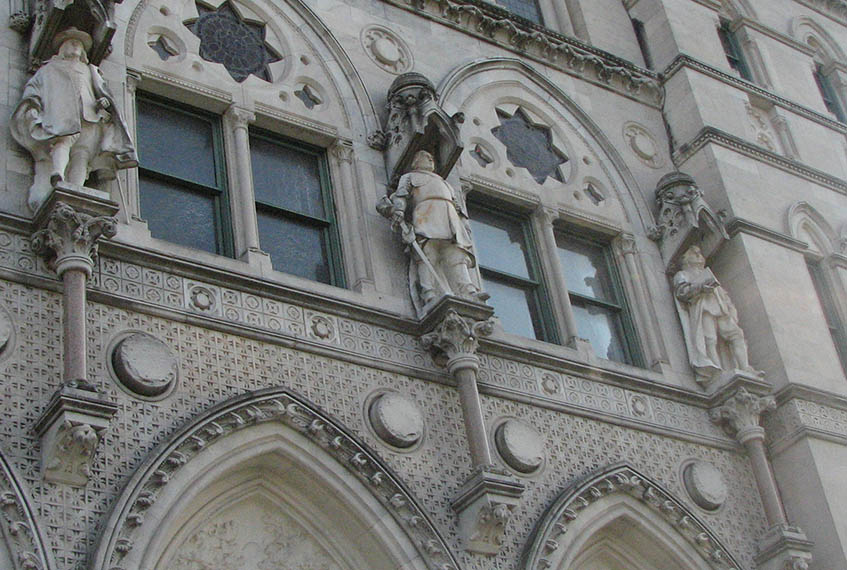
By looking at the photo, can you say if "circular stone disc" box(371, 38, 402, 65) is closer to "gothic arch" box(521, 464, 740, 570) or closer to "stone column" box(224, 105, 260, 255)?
"stone column" box(224, 105, 260, 255)

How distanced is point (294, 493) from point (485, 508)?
1.61m

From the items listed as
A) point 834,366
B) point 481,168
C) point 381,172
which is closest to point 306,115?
point 381,172

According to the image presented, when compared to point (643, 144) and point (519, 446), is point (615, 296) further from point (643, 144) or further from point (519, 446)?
point (519, 446)

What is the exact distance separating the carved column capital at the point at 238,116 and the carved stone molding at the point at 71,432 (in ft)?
13.3

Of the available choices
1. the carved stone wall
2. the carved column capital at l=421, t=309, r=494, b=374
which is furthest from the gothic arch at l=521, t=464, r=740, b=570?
the carved column capital at l=421, t=309, r=494, b=374

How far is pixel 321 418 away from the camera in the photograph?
37.2 ft

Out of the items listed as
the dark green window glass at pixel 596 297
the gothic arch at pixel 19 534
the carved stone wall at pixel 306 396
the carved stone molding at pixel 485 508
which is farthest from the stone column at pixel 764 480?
the gothic arch at pixel 19 534

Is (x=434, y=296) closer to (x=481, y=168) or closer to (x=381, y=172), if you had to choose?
(x=381, y=172)

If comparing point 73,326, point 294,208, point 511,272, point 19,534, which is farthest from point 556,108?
point 19,534

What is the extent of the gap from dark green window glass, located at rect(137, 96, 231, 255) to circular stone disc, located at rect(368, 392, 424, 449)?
6.39ft

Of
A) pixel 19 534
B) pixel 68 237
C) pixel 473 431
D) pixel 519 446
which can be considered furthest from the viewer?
pixel 519 446

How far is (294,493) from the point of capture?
11.3 metres

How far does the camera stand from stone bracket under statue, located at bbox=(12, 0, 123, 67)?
37.8 ft

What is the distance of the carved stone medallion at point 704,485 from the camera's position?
540 inches
